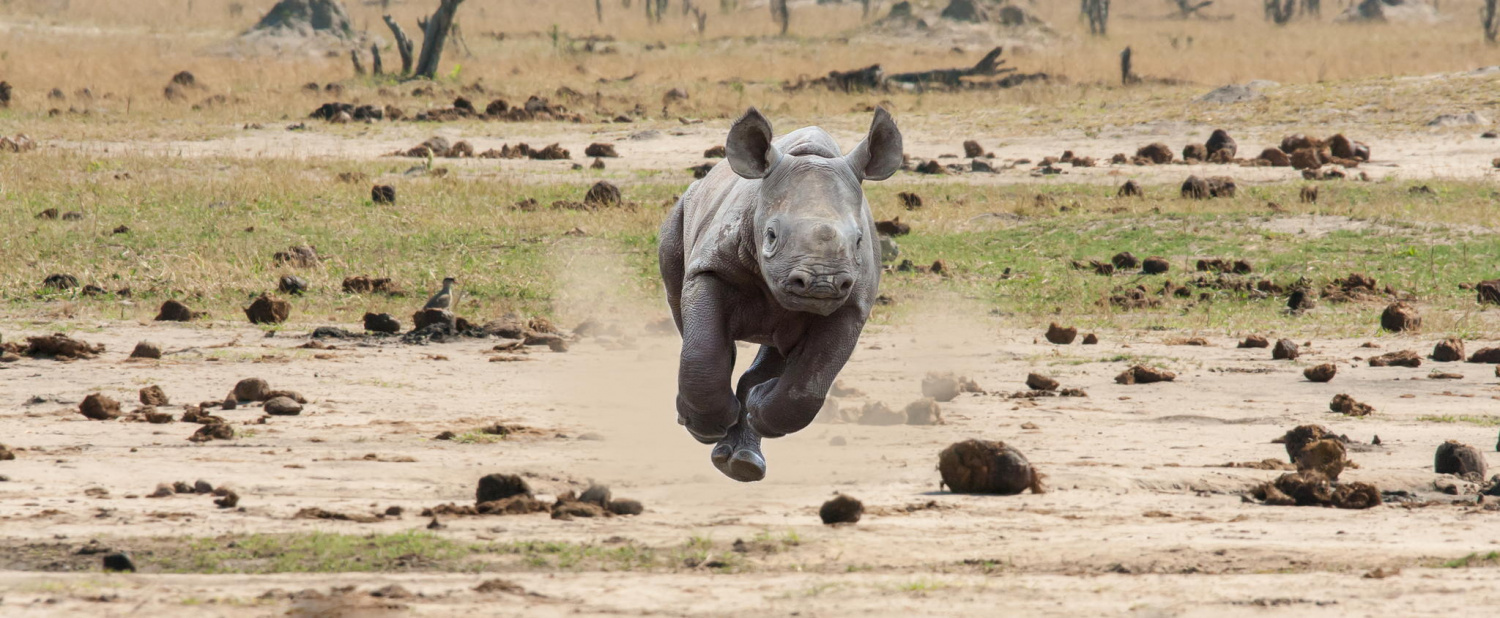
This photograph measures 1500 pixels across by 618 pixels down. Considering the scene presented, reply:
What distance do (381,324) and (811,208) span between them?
746cm

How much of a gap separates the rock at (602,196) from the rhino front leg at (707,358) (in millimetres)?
12253

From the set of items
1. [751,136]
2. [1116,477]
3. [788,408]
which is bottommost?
[1116,477]

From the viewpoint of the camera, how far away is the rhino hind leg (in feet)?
19.6

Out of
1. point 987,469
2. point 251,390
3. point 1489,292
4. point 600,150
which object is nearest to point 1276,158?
point 1489,292

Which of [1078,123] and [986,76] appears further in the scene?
[986,76]

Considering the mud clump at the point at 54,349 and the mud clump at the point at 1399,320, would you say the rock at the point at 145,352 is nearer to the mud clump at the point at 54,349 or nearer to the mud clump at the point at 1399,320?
the mud clump at the point at 54,349

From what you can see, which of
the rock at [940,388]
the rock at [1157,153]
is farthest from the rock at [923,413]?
the rock at [1157,153]

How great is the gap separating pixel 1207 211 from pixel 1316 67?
24.7 m

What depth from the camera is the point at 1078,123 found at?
27.3 m

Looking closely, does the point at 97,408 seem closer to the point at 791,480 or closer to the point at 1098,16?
the point at 791,480

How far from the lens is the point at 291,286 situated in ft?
45.3

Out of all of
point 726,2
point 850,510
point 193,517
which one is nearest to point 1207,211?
point 850,510

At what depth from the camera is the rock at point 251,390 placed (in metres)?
9.34

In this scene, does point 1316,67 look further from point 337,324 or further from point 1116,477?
point 1116,477
